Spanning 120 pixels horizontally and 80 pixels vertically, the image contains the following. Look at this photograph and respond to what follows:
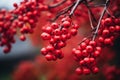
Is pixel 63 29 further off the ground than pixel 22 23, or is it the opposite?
pixel 22 23

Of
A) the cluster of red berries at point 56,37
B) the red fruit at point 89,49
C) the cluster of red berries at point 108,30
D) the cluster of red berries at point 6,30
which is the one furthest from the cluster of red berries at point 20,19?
the red fruit at point 89,49

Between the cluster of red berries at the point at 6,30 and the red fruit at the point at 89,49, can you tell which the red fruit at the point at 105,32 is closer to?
the red fruit at the point at 89,49

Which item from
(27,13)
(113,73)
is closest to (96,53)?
(27,13)

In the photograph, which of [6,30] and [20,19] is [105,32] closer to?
[20,19]

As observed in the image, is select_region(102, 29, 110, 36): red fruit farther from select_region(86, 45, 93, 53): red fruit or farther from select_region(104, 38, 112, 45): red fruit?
select_region(86, 45, 93, 53): red fruit

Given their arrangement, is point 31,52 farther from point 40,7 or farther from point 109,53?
point 40,7

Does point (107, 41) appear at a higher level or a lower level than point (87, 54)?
higher

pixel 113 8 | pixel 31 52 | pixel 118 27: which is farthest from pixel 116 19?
pixel 31 52
